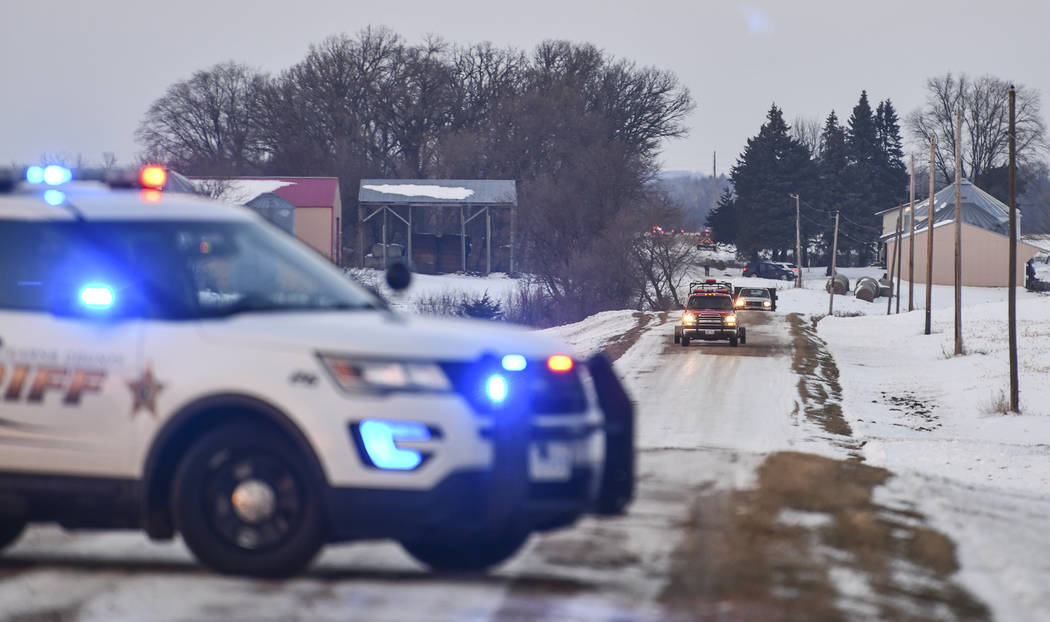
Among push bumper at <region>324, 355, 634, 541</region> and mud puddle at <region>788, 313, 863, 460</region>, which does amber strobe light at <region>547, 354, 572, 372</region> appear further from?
mud puddle at <region>788, 313, 863, 460</region>

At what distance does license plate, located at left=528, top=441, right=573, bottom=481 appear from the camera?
6648 millimetres

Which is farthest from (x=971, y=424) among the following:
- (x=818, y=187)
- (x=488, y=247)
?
(x=818, y=187)

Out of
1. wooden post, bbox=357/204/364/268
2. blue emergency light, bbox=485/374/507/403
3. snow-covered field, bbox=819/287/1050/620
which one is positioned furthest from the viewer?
wooden post, bbox=357/204/364/268

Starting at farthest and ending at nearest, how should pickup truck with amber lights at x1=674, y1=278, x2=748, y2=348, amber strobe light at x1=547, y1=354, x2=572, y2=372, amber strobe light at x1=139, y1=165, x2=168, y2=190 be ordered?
1. pickup truck with amber lights at x1=674, y1=278, x2=748, y2=348
2. amber strobe light at x1=139, y1=165, x2=168, y2=190
3. amber strobe light at x1=547, y1=354, x2=572, y2=372

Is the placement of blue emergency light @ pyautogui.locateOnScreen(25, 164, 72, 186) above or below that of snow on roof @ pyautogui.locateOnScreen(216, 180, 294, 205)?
below

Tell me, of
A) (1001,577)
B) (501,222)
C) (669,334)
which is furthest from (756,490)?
(501,222)

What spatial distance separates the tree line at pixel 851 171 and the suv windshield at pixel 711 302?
2772 inches

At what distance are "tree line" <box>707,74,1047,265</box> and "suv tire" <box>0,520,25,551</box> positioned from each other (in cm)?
10468

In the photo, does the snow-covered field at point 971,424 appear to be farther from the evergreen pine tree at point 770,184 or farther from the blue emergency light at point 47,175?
the evergreen pine tree at point 770,184

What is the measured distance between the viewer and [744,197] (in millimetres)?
115312

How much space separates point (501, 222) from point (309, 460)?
300 feet

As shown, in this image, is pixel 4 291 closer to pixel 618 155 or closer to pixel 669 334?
pixel 669 334

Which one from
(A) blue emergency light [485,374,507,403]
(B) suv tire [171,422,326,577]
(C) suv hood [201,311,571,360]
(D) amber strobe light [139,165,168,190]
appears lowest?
(B) suv tire [171,422,326,577]

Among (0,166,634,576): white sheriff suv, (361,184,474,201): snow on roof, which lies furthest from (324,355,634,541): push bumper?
(361,184,474,201): snow on roof
